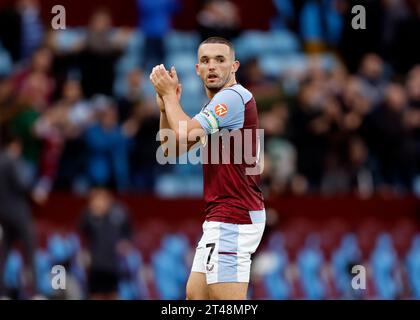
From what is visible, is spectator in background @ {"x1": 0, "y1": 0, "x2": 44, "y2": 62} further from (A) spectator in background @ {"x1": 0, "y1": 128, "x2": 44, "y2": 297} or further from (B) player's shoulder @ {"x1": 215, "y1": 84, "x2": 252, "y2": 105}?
(B) player's shoulder @ {"x1": 215, "y1": 84, "x2": 252, "y2": 105}

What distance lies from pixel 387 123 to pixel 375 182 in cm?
97

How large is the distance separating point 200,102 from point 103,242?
4.43 metres

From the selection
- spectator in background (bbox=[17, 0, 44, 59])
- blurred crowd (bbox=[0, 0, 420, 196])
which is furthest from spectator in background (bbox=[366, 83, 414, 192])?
spectator in background (bbox=[17, 0, 44, 59])

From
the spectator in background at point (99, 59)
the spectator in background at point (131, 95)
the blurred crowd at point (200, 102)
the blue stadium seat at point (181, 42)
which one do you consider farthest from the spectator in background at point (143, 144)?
the blue stadium seat at point (181, 42)

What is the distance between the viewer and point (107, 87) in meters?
18.2

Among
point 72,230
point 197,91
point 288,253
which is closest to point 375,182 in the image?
point 288,253

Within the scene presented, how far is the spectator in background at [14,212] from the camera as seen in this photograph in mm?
15000

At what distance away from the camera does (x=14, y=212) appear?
15.1 metres

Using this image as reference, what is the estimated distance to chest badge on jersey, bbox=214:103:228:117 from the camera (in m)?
8.47

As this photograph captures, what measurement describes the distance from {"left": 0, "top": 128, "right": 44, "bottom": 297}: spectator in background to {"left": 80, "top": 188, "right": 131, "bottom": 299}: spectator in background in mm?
962

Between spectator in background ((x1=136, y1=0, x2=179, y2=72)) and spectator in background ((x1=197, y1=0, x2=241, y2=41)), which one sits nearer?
spectator in background ((x1=197, y1=0, x2=241, y2=41))

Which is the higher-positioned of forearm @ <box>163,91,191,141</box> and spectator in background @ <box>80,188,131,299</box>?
spectator in background @ <box>80,188,131,299</box>

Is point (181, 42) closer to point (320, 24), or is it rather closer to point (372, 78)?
point (320, 24)
